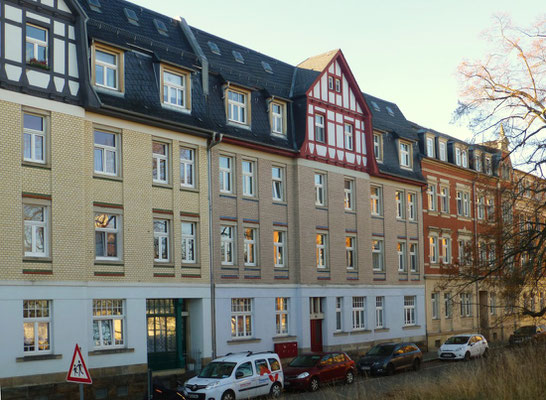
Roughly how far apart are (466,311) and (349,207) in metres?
16.1

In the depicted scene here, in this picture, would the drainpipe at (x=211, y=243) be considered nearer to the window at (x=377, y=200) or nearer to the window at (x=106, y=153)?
the window at (x=106, y=153)

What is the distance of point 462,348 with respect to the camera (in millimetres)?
39344

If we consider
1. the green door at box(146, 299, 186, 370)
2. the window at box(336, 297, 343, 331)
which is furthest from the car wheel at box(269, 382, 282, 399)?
the window at box(336, 297, 343, 331)

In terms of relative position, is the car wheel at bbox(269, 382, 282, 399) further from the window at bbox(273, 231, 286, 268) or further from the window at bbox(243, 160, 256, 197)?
the window at bbox(243, 160, 256, 197)

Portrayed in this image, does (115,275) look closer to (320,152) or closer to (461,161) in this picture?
(320,152)

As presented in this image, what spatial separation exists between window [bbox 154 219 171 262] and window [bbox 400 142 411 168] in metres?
20.2

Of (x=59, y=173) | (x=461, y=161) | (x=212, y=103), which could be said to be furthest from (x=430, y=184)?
(x=59, y=173)

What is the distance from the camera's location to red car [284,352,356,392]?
28109mm

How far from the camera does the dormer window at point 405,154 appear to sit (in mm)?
45531

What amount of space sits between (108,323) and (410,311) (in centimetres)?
2339

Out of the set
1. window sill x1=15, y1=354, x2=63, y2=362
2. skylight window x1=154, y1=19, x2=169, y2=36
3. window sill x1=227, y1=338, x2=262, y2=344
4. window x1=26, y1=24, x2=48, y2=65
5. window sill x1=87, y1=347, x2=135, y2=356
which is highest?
skylight window x1=154, y1=19, x2=169, y2=36

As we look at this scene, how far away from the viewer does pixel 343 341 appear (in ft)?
126

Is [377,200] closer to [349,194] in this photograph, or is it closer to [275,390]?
[349,194]

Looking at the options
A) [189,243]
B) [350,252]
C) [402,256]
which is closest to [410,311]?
[402,256]
